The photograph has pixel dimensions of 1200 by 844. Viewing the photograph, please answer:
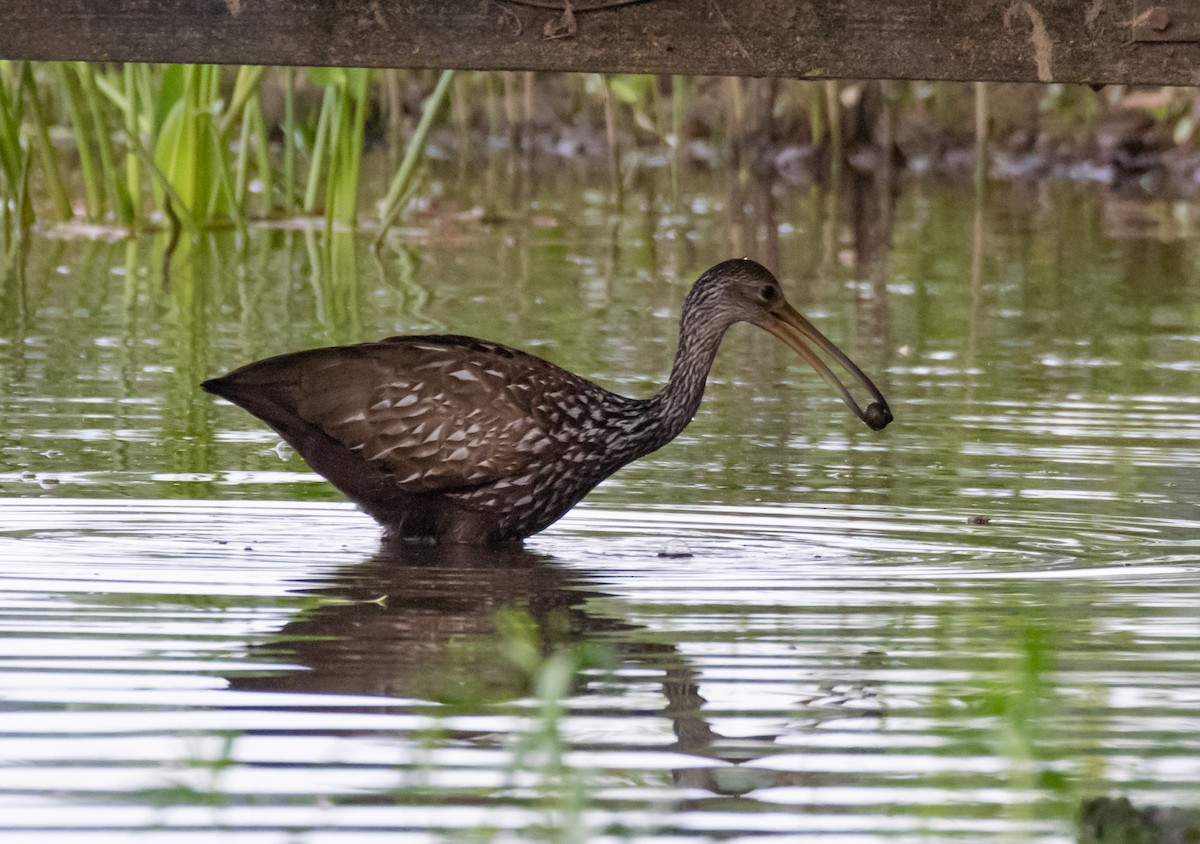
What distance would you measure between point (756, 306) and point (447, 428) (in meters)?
1.04

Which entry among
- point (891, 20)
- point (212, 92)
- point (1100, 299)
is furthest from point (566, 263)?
point (891, 20)

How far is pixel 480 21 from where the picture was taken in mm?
6793

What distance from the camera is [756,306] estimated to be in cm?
691

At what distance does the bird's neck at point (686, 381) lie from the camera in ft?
22.2

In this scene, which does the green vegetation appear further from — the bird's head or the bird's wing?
the bird's wing

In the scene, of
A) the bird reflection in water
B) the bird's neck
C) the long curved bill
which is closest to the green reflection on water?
the long curved bill

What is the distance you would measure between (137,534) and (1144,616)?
8.84 ft

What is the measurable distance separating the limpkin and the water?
0.14 m

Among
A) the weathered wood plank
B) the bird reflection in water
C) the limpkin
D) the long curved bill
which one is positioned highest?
the weathered wood plank

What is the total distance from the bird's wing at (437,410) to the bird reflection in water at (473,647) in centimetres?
25

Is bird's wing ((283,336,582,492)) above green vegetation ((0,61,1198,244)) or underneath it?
underneath

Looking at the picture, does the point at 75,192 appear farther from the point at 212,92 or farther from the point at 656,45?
the point at 656,45

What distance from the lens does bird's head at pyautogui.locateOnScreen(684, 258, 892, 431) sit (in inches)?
271

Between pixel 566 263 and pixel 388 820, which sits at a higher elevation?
pixel 566 263
